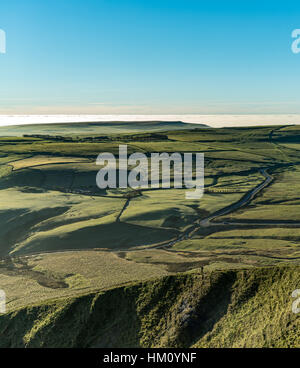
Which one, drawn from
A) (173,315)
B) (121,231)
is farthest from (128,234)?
(173,315)

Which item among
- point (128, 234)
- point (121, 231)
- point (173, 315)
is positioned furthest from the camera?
point (121, 231)

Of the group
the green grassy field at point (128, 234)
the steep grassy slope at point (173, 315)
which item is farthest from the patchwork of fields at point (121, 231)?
the steep grassy slope at point (173, 315)

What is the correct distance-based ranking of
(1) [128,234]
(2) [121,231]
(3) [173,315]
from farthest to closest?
(2) [121,231] → (1) [128,234] → (3) [173,315]

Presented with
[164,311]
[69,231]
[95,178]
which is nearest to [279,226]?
[69,231]

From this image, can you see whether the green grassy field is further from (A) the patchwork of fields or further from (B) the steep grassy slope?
(B) the steep grassy slope

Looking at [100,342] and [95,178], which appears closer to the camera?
[100,342]

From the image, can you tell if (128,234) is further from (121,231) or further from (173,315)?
(173,315)
